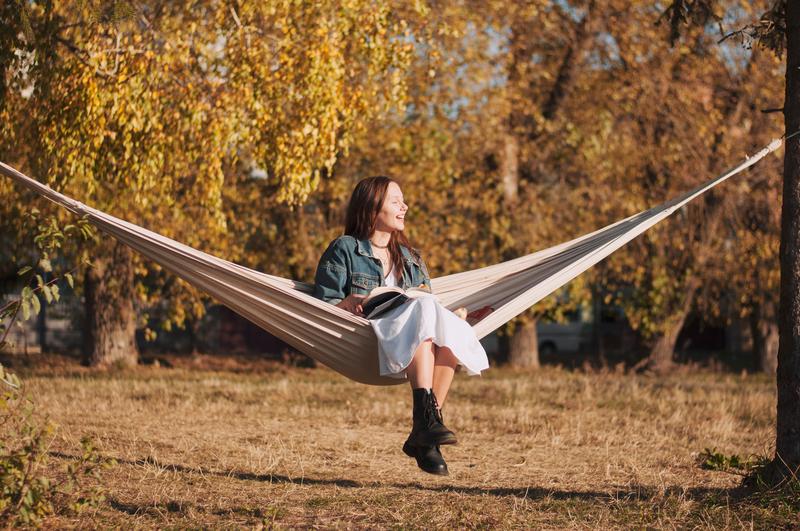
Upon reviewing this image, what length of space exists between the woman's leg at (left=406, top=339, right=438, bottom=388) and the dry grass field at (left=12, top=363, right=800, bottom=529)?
1.60ft

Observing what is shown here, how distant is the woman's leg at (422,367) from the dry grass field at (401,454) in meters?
0.49

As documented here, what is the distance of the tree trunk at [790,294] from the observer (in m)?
4.05

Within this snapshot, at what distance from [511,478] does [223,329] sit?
17.8 metres

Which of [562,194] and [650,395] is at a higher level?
[562,194]

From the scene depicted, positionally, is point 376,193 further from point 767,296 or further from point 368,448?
point 767,296

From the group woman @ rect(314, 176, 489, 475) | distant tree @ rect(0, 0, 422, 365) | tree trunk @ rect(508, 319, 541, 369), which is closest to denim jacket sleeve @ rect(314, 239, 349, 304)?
woman @ rect(314, 176, 489, 475)

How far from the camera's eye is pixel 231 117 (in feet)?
23.3

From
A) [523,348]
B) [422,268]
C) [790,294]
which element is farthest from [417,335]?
[523,348]

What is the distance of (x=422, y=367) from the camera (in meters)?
3.88

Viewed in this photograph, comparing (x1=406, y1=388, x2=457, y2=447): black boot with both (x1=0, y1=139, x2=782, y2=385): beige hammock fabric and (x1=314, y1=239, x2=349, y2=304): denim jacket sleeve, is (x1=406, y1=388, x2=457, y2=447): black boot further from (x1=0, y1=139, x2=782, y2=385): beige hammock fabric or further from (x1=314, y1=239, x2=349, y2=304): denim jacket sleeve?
(x1=314, y1=239, x2=349, y2=304): denim jacket sleeve

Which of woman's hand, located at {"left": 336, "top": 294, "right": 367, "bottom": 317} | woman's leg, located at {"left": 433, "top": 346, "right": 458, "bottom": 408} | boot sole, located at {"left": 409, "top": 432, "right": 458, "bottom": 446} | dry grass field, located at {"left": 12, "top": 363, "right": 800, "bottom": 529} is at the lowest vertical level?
dry grass field, located at {"left": 12, "top": 363, "right": 800, "bottom": 529}

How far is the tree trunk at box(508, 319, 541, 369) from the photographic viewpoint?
14.1 metres

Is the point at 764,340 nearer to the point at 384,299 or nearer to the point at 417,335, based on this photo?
the point at 384,299

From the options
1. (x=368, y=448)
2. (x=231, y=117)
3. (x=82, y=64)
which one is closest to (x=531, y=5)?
(x=231, y=117)
